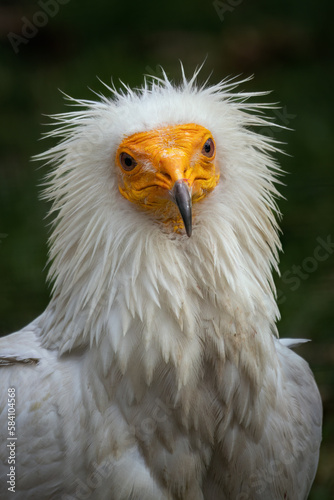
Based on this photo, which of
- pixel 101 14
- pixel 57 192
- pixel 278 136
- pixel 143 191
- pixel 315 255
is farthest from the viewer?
pixel 101 14

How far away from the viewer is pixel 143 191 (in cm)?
289

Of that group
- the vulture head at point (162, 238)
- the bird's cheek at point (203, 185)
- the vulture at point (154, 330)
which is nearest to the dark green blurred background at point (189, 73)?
the vulture at point (154, 330)

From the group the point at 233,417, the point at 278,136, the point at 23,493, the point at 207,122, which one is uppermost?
the point at 278,136

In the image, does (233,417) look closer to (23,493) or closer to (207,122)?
(23,493)

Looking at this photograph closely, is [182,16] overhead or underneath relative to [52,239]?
overhead

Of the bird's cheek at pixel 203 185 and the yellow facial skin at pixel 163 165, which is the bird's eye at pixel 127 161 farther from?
the bird's cheek at pixel 203 185

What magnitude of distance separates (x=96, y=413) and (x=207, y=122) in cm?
120

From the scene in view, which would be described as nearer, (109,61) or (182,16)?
(109,61)

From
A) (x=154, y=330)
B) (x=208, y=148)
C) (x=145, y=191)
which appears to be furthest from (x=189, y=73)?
(x=154, y=330)

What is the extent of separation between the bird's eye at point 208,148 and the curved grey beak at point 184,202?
30 centimetres

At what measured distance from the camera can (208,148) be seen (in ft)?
9.72

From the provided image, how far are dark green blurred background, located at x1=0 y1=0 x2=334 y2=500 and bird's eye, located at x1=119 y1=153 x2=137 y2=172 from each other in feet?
7.98

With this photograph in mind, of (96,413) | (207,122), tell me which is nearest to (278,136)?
(207,122)

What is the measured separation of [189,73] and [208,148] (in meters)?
5.22
